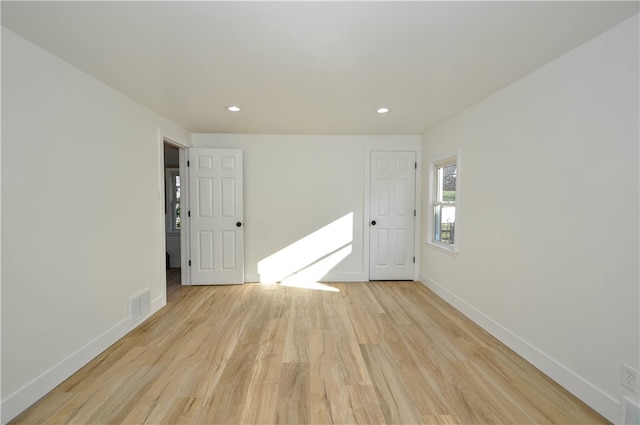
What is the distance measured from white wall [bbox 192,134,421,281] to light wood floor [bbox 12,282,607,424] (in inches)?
53.8

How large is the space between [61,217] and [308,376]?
2108 millimetres

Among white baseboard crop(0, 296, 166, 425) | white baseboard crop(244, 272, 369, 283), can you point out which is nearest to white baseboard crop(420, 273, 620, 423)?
white baseboard crop(244, 272, 369, 283)

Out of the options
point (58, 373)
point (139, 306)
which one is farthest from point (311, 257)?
point (58, 373)

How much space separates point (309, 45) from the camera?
1.72 m

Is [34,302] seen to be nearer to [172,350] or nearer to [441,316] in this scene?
[172,350]

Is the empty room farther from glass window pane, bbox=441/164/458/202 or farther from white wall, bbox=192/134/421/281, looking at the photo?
white wall, bbox=192/134/421/281

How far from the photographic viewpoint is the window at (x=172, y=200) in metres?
5.21

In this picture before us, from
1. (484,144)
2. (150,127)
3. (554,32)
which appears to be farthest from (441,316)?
(150,127)

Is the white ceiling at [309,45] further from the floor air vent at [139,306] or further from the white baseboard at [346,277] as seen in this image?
the white baseboard at [346,277]

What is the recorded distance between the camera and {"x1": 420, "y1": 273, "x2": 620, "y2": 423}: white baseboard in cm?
158

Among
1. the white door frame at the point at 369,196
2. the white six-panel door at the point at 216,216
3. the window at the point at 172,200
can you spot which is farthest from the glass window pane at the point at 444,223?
the window at the point at 172,200

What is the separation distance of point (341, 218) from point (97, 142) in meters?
3.04

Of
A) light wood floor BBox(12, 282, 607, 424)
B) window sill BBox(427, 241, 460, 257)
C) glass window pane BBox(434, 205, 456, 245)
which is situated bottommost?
light wood floor BBox(12, 282, 607, 424)

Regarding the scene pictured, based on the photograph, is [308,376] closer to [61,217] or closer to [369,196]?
[61,217]
